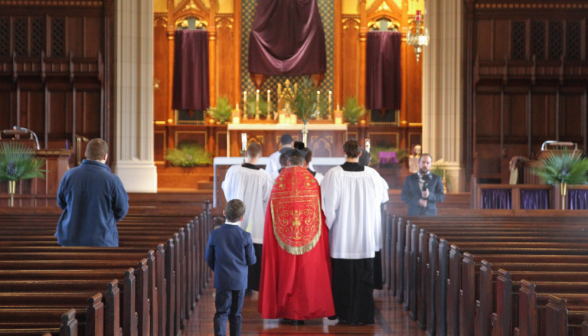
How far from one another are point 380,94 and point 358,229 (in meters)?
10.9

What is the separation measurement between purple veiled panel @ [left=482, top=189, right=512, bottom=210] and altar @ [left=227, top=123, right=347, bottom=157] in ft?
17.0

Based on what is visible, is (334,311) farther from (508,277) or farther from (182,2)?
(182,2)

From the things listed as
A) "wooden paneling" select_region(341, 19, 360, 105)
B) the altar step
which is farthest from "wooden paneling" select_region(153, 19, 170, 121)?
"wooden paneling" select_region(341, 19, 360, 105)

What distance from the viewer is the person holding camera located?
22.3 ft

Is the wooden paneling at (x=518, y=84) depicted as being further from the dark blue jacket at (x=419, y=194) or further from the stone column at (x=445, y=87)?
the dark blue jacket at (x=419, y=194)

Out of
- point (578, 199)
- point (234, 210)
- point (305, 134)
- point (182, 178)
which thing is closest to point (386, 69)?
point (182, 178)

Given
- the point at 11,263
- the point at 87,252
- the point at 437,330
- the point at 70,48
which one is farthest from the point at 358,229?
A: the point at 70,48

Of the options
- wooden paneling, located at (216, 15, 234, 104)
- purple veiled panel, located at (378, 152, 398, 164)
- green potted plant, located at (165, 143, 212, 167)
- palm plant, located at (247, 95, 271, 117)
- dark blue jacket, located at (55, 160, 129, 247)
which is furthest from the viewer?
wooden paneling, located at (216, 15, 234, 104)

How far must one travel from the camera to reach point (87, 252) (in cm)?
414

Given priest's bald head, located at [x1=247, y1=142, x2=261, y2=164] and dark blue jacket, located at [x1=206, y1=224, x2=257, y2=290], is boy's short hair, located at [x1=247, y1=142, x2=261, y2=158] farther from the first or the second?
dark blue jacket, located at [x1=206, y1=224, x2=257, y2=290]

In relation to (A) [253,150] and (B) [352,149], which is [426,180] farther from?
(A) [253,150]

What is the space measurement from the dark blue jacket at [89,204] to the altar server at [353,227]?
175cm

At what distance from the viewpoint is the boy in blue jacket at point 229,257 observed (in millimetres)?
4422

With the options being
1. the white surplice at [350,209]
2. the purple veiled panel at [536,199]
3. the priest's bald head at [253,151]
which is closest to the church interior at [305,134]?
the purple veiled panel at [536,199]
